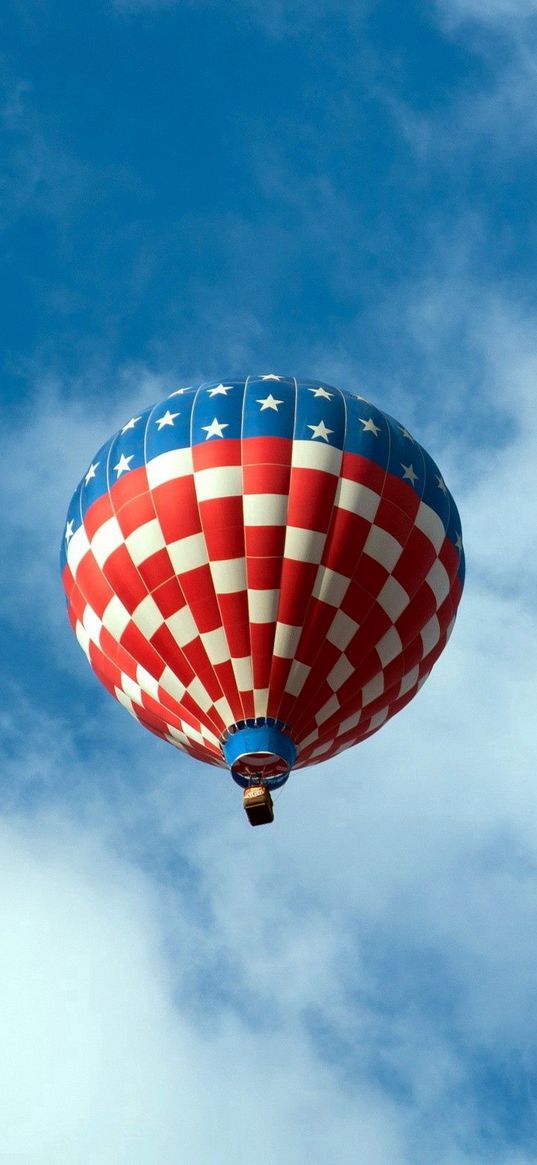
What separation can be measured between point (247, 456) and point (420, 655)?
308 centimetres

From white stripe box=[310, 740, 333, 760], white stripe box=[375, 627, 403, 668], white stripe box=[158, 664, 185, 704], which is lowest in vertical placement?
white stripe box=[310, 740, 333, 760]

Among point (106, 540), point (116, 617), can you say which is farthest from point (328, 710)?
point (106, 540)

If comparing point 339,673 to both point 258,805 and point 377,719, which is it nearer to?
point 377,719

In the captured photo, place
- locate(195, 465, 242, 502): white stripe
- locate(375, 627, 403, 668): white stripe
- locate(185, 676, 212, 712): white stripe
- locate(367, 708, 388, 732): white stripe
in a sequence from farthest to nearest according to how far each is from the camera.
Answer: locate(367, 708, 388, 732): white stripe < locate(375, 627, 403, 668): white stripe < locate(185, 676, 212, 712): white stripe < locate(195, 465, 242, 502): white stripe

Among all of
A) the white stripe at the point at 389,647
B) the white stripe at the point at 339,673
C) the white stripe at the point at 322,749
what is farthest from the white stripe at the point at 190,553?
the white stripe at the point at 322,749

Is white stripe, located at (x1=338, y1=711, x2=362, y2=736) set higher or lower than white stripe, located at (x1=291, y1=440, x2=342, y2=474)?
lower

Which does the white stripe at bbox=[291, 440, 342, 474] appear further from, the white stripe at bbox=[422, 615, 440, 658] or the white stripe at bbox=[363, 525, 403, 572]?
the white stripe at bbox=[422, 615, 440, 658]

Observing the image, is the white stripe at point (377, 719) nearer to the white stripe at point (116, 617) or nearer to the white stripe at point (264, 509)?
the white stripe at point (264, 509)

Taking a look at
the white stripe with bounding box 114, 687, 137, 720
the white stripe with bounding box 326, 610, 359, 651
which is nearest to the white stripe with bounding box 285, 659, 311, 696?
the white stripe with bounding box 326, 610, 359, 651

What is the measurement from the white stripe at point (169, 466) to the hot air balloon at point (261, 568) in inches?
0.8

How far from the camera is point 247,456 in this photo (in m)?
20.8

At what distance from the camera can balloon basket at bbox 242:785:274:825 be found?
20.5 metres

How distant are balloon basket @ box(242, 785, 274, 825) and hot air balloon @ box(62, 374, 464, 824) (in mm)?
24

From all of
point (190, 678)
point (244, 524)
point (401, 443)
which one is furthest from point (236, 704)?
point (401, 443)
